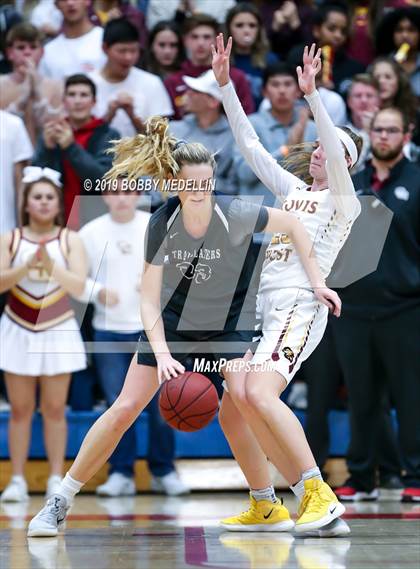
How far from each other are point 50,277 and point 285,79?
2645 millimetres

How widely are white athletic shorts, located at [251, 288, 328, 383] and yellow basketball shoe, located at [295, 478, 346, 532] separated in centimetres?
59

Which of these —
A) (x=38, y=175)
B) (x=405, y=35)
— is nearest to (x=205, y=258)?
(x=38, y=175)

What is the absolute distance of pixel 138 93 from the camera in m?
10.1

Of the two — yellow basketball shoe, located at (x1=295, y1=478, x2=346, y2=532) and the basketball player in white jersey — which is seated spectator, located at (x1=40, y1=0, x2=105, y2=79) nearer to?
the basketball player in white jersey

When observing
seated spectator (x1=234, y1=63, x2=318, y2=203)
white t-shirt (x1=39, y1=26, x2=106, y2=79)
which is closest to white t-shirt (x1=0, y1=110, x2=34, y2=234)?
white t-shirt (x1=39, y1=26, x2=106, y2=79)

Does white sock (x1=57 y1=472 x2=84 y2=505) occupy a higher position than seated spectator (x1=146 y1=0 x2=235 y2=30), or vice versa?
seated spectator (x1=146 y1=0 x2=235 y2=30)

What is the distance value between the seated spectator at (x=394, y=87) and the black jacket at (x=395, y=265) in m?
1.48

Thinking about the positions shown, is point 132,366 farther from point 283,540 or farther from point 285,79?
point 285,79

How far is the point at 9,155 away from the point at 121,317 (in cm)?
172

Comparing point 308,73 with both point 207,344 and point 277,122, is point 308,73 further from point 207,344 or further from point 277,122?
point 277,122

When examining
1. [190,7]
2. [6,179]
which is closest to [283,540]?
[6,179]

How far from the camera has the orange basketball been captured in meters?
6.16

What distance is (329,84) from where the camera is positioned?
1059cm

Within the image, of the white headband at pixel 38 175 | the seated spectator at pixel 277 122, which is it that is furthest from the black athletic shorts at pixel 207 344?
the seated spectator at pixel 277 122
